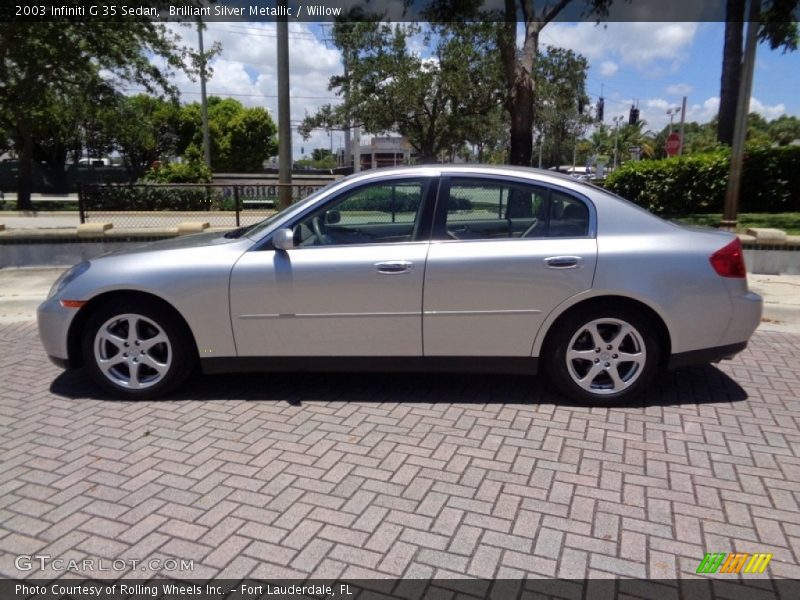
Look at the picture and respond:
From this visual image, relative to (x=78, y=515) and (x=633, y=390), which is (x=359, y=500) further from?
(x=633, y=390)

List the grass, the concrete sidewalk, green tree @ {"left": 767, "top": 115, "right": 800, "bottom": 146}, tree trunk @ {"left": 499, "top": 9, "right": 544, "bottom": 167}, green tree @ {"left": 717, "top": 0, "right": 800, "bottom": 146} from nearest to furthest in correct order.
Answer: the concrete sidewalk < tree trunk @ {"left": 499, "top": 9, "right": 544, "bottom": 167} < the grass < green tree @ {"left": 717, "top": 0, "right": 800, "bottom": 146} < green tree @ {"left": 767, "top": 115, "right": 800, "bottom": 146}

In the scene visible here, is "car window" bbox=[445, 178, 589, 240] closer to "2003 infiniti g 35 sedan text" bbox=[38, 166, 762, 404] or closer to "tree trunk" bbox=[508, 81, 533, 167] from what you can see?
"2003 infiniti g 35 sedan text" bbox=[38, 166, 762, 404]

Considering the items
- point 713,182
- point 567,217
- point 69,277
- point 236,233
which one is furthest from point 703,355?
point 713,182

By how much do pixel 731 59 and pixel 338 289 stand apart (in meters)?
16.5

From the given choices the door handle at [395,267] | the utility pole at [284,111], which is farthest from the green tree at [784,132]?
the door handle at [395,267]

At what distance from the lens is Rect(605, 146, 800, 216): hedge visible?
1508 cm

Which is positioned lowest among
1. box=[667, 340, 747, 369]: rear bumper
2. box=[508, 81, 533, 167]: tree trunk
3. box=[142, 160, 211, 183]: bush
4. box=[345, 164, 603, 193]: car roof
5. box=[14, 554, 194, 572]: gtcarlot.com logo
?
box=[14, 554, 194, 572]: gtcarlot.com logo

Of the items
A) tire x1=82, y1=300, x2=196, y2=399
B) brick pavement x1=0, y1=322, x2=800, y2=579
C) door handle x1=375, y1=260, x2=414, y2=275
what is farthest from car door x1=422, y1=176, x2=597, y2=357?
tire x1=82, y1=300, x2=196, y2=399

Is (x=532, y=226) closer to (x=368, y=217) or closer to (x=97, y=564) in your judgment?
(x=368, y=217)

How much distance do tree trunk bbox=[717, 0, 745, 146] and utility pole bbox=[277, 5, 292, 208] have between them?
12.2 metres

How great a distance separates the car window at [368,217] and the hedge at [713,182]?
495 inches

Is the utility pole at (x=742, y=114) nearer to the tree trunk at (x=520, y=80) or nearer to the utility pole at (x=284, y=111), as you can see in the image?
the tree trunk at (x=520, y=80)

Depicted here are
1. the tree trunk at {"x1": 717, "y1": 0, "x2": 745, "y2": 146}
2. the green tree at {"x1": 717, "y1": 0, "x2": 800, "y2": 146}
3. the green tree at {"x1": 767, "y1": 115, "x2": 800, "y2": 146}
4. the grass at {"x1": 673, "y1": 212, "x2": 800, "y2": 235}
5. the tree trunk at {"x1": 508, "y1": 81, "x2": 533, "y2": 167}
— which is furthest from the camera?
the green tree at {"x1": 767, "y1": 115, "x2": 800, "y2": 146}

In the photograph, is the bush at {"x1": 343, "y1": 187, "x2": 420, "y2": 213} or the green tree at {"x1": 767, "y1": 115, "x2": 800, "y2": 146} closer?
the bush at {"x1": 343, "y1": 187, "x2": 420, "y2": 213}
